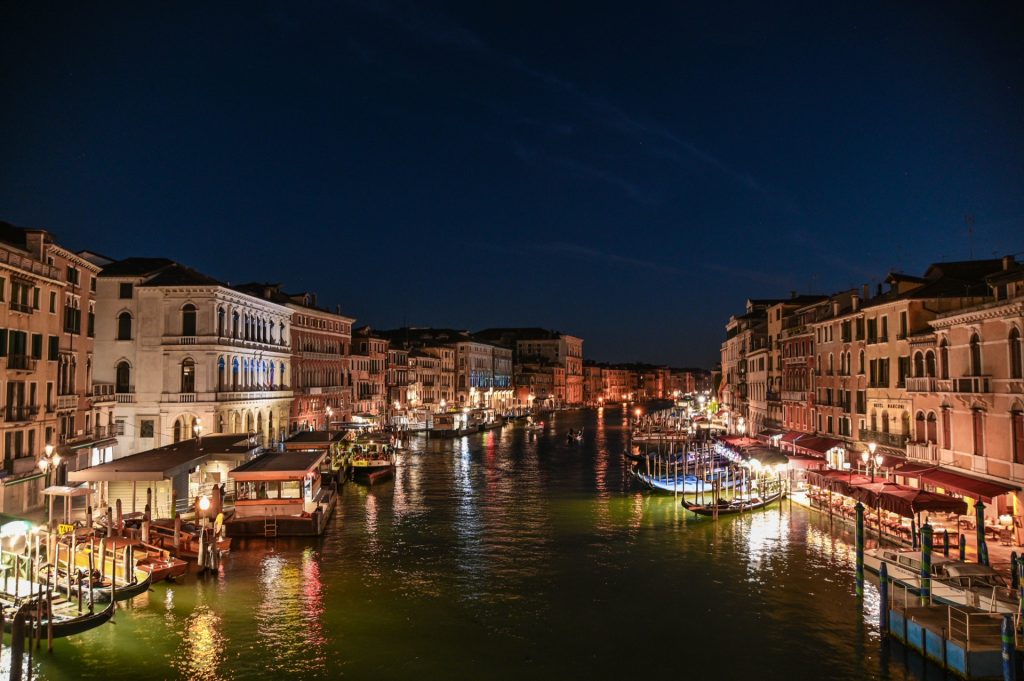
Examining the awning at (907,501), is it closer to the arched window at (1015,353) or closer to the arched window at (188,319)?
the arched window at (1015,353)

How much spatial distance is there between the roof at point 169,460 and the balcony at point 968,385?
28.2 metres

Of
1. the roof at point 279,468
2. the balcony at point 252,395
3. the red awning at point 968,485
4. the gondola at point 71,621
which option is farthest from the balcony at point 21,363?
the red awning at point 968,485

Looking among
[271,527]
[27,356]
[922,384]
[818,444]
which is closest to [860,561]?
[922,384]

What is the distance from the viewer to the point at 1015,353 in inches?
941

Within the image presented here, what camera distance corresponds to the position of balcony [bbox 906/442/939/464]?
96.3 feet

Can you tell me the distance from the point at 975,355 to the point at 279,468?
2567cm

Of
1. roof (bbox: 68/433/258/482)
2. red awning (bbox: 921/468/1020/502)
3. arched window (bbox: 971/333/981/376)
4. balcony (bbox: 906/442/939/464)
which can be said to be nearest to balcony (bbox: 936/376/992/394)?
arched window (bbox: 971/333/981/376)

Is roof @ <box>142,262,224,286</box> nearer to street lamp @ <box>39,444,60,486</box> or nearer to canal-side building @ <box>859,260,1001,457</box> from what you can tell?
street lamp @ <box>39,444,60,486</box>

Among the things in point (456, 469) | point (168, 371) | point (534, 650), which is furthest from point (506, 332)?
point (534, 650)

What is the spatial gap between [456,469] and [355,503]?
15.1m

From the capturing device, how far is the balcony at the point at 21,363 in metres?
27.6

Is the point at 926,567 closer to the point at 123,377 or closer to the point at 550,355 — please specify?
the point at 123,377

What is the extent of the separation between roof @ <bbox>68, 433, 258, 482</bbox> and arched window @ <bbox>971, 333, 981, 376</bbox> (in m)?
28.5

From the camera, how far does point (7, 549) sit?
20547 mm
